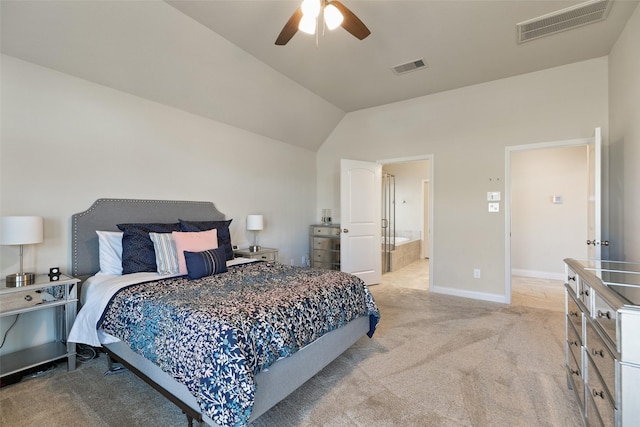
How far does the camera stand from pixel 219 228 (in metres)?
3.37

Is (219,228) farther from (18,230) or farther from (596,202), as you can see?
(596,202)

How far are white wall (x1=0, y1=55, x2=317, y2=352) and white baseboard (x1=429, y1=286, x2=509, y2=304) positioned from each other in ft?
9.92

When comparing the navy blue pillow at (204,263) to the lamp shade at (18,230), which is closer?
the lamp shade at (18,230)

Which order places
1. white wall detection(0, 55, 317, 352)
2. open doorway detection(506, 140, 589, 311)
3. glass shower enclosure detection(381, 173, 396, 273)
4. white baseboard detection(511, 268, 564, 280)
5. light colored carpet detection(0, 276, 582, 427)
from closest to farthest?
1. light colored carpet detection(0, 276, 582, 427)
2. white wall detection(0, 55, 317, 352)
3. open doorway detection(506, 140, 589, 311)
4. white baseboard detection(511, 268, 564, 280)
5. glass shower enclosure detection(381, 173, 396, 273)

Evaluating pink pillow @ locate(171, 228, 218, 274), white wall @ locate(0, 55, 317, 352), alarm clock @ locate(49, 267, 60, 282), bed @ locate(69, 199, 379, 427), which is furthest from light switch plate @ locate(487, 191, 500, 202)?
alarm clock @ locate(49, 267, 60, 282)

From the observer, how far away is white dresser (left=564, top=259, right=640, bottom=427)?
98cm

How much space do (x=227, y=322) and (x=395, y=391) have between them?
1.31 meters

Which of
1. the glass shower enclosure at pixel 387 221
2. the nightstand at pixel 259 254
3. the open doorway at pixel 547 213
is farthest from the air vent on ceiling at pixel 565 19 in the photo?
the nightstand at pixel 259 254

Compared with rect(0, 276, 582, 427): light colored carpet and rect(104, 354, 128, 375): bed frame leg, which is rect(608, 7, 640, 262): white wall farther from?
rect(104, 354, 128, 375): bed frame leg

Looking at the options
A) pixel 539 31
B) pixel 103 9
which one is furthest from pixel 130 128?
pixel 539 31

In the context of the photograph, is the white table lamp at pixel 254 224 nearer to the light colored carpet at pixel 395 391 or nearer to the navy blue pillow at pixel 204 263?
the navy blue pillow at pixel 204 263

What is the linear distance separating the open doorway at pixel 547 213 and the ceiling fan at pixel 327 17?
4038mm

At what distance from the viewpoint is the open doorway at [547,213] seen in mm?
4977

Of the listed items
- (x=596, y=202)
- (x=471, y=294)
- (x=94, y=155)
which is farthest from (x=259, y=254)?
(x=596, y=202)
